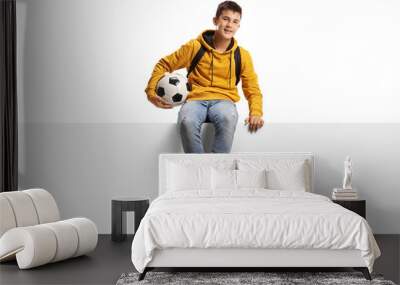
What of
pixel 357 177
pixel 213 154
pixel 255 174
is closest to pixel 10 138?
pixel 213 154

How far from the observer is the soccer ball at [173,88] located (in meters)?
6.87

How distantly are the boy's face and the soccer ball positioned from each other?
63cm

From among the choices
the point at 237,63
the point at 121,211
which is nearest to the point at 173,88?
the point at 237,63

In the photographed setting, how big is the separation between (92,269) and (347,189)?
8.98ft

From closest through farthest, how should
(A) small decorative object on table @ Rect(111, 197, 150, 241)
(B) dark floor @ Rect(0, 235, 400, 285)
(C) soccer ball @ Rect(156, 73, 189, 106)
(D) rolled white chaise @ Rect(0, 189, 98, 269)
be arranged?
1. (B) dark floor @ Rect(0, 235, 400, 285)
2. (D) rolled white chaise @ Rect(0, 189, 98, 269)
3. (A) small decorative object on table @ Rect(111, 197, 150, 241)
4. (C) soccer ball @ Rect(156, 73, 189, 106)

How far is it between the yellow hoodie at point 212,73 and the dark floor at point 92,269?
1.80 m

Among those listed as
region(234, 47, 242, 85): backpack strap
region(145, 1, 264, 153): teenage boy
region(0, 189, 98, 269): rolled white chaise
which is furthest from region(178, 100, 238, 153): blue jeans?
region(0, 189, 98, 269): rolled white chaise

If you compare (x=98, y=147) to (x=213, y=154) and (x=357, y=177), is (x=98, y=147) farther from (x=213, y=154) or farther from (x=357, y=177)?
(x=357, y=177)

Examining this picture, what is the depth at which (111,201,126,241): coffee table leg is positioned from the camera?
6.55 meters

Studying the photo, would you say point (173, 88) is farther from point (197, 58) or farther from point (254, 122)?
point (254, 122)

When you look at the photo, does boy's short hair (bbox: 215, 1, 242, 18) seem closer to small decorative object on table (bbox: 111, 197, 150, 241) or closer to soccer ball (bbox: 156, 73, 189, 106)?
soccer ball (bbox: 156, 73, 189, 106)

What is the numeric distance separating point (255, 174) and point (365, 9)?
214cm

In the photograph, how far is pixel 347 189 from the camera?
666 cm

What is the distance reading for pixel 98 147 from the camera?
7.09m
